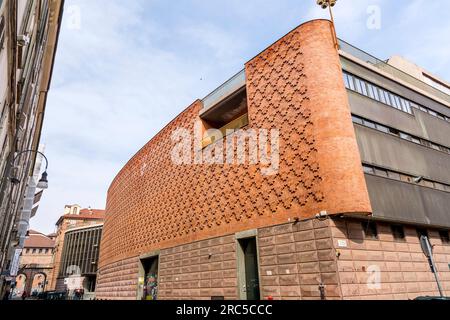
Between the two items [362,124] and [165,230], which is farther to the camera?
[165,230]

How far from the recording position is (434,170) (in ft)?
60.2

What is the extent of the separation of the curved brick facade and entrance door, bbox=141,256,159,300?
1.43 m

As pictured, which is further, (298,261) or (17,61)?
(298,261)

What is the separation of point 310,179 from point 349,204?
2093 mm

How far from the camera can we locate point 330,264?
39.4ft

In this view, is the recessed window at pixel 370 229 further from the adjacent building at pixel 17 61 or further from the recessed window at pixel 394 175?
the adjacent building at pixel 17 61

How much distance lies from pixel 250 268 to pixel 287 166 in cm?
579

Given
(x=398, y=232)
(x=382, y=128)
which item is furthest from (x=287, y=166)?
(x=398, y=232)

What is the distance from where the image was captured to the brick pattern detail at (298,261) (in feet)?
39.8

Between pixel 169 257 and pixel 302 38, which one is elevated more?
pixel 302 38

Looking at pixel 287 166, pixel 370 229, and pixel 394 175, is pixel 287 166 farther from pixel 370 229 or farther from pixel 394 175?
pixel 394 175

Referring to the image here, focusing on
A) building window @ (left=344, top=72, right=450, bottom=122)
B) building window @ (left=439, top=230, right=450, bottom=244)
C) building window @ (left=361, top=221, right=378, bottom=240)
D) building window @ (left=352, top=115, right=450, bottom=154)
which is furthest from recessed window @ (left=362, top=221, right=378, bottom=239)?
building window @ (left=344, top=72, right=450, bottom=122)
